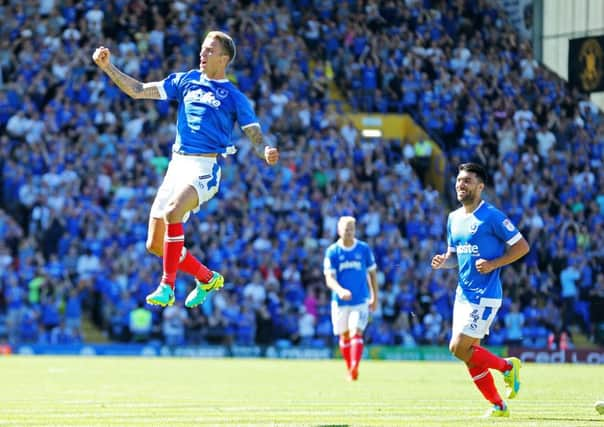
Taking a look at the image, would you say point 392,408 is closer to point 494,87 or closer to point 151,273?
point 151,273

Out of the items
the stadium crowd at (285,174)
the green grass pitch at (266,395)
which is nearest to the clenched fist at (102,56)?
the green grass pitch at (266,395)

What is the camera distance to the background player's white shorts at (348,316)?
71.6 feet

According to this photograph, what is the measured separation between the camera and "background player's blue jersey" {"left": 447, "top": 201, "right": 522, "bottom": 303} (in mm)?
13531

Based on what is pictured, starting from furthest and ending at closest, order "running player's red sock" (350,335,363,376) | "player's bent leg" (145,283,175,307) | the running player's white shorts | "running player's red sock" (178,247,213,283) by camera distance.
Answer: "running player's red sock" (350,335,363,376) < "running player's red sock" (178,247,213,283) < the running player's white shorts < "player's bent leg" (145,283,175,307)

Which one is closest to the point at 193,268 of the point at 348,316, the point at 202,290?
the point at 202,290

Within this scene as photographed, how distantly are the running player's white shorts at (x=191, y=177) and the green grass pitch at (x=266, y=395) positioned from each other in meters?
2.23

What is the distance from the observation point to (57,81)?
32.5 m

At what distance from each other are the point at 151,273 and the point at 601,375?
11230 millimetres

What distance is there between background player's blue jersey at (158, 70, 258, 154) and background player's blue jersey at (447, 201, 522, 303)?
2.51 m

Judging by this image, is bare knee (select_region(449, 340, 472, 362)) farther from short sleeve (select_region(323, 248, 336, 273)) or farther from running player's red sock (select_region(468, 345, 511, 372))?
short sleeve (select_region(323, 248, 336, 273))

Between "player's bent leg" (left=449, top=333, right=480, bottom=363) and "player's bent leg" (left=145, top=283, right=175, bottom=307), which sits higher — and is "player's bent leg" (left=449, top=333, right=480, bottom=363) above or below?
below

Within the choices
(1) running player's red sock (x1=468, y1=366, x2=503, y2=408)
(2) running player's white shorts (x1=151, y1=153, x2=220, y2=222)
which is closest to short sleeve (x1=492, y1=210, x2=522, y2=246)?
(1) running player's red sock (x1=468, y1=366, x2=503, y2=408)

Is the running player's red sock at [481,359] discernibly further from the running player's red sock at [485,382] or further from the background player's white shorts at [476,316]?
the background player's white shorts at [476,316]

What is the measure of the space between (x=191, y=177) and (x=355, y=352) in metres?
8.55
